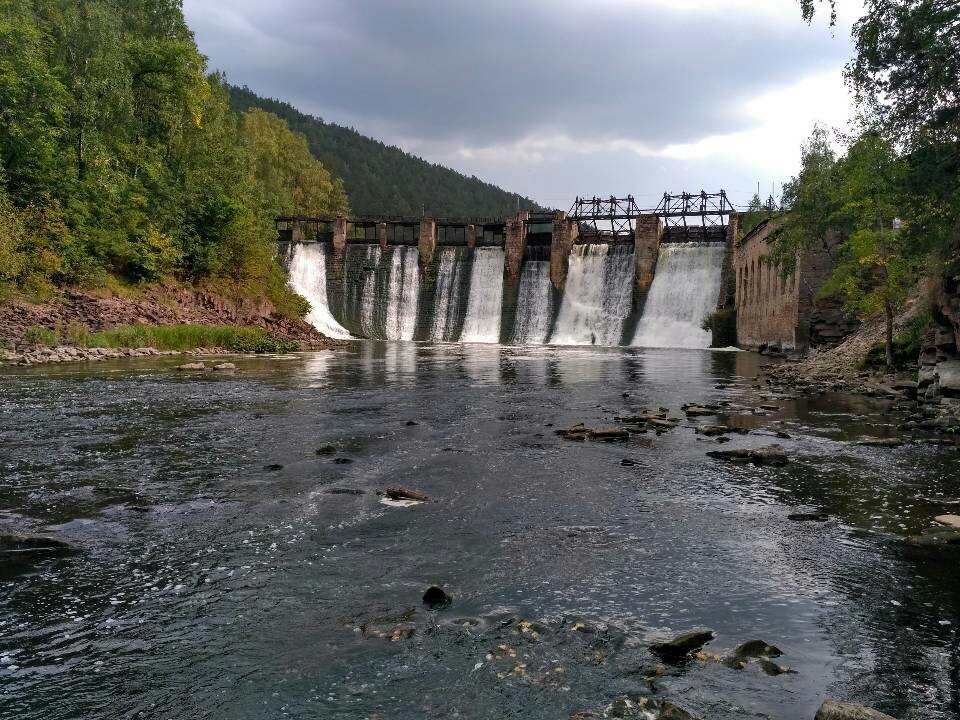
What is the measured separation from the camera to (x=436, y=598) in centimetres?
521

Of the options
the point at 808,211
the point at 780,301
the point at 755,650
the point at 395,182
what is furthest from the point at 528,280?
the point at 395,182

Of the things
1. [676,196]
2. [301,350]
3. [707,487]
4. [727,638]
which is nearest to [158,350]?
[301,350]

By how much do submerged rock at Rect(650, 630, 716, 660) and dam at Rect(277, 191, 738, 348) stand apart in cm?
5367

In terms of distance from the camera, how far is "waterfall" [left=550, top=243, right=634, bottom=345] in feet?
197

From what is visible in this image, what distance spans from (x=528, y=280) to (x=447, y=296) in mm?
7801

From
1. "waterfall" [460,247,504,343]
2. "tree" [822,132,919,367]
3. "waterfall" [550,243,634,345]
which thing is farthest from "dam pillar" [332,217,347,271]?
"tree" [822,132,919,367]

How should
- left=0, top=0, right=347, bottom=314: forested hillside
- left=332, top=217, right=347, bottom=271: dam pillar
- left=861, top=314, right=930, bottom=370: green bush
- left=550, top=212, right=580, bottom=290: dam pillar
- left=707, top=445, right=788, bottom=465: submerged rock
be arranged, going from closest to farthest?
left=707, top=445, right=788, bottom=465: submerged rock < left=861, top=314, right=930, bottom=370: green bush < left=0, top=0, right=347, bottom=314: forested hillside < left=550, top=212, right=580, bottom=290: dam pillar < left=332, top=217, right=347, bottom=271: dam pillar

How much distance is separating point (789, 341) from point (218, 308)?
33937 millimetres

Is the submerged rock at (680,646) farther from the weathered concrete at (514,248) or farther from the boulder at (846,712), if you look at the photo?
the weathered concrete at (514,248)

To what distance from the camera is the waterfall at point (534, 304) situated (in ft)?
204

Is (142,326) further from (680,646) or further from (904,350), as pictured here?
(680,646)

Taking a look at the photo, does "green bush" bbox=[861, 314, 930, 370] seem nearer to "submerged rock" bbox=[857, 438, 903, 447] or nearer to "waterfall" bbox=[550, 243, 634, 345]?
"submerged rock" bbox=[857, 438, 903, 447]

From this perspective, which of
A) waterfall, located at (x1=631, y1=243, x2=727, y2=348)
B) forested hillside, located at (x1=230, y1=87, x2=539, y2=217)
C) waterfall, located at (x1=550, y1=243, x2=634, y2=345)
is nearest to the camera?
waterfall, located at (x1=631, y1=243, x2=727, y2=348)

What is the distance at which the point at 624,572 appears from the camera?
593 cm
